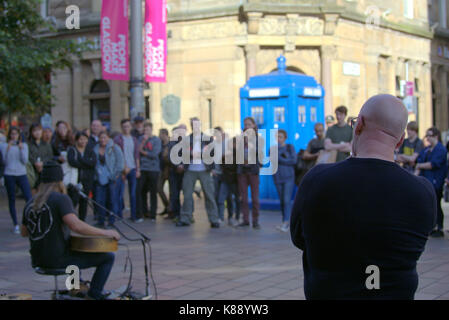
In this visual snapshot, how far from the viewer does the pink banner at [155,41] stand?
13094 millimetres

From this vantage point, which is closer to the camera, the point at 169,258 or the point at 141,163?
the point at 169,258

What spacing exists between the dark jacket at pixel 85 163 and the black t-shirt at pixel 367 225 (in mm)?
8722

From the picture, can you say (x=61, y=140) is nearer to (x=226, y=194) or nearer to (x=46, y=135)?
(x=46, y=135)

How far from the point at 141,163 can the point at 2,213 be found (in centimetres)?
377

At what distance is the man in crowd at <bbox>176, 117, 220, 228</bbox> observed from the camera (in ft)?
36.1

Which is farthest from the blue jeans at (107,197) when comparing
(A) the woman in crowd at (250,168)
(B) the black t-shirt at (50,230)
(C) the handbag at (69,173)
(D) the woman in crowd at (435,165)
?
(B) the black t-shirt at (50,230)

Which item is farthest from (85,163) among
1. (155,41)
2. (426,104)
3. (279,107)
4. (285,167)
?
(426,104)

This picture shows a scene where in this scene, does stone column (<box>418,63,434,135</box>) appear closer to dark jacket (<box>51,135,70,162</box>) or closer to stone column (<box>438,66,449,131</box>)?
stone column (<box>438,66,449,131</box>)

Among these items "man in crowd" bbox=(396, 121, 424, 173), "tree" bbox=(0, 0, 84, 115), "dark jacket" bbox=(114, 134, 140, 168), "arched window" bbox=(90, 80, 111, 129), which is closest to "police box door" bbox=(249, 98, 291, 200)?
"dark jacket" bbox=(114, 134, 140, 168)

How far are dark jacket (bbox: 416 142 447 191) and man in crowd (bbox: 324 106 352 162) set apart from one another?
49.9 inches

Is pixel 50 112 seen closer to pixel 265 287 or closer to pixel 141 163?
pixel 141 163

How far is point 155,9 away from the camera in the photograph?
13.0 meters
